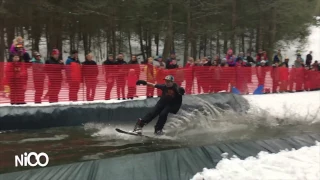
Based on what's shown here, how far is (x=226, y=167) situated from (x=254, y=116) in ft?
19.9

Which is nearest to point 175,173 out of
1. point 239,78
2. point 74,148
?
point 74,148

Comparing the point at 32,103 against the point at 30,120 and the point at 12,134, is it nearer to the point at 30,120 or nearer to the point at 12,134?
the point at 30,120

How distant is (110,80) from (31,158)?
514 centimetres

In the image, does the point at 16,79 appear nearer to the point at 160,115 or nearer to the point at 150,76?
the point at 160,115

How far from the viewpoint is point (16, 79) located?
1031 centimetres

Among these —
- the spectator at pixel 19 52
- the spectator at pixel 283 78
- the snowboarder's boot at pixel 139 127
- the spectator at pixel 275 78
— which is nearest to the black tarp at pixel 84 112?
the spectator at pixel 19 52

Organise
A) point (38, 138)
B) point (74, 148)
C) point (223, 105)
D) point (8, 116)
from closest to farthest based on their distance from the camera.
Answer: point (74, 148), point (38, 138), point (8, 116), point (223, 105)

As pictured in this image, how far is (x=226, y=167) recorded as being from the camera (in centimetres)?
587

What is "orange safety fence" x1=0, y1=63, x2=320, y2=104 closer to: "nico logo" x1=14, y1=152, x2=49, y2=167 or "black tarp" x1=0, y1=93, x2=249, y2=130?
"black tarp" x1=0, y1=93, x2=249, y2=130

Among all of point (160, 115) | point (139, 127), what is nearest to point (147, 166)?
point (139, 127)

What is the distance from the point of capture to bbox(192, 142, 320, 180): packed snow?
5605 mm

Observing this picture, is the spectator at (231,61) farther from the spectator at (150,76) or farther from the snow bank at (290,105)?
the spectator at (150,76)

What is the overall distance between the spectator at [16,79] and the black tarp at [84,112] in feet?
1.36

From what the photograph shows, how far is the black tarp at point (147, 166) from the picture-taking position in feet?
16.8
